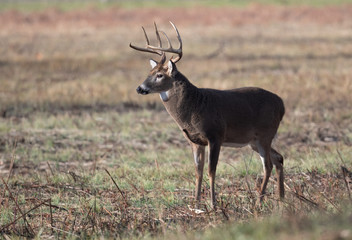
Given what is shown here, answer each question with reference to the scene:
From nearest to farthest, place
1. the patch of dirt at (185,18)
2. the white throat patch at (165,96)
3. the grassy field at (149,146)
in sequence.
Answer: the grassy field at (149,146), the white throat patch at (165,96), the patch of dirt at (185,18)

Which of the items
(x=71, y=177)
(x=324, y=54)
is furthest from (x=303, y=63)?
(x=71, y=177)

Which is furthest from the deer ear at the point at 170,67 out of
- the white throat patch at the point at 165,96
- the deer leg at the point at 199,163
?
the deer leg at the point at 199,163

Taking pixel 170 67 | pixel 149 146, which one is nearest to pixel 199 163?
pixel 170 67

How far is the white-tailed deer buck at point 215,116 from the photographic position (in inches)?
291

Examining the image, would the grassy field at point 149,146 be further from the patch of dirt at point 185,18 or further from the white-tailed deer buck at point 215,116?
the patch of dirt at point 185,18

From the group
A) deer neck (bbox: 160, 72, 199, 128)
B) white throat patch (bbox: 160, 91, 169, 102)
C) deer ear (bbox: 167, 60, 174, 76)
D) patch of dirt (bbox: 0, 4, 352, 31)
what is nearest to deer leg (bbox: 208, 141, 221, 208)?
deer neck (bbox: 160, 72, 199, 128)

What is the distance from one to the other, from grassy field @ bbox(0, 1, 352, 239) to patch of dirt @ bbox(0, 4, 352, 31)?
349 inches

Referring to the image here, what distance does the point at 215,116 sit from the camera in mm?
7441

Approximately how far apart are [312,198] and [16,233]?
311 cm

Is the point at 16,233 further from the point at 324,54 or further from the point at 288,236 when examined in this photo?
the point at 324,54

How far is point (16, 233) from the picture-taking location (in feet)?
20.6

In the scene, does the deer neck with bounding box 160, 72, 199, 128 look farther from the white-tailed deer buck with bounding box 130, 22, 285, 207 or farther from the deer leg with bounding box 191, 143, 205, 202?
the deer leg with bounding box 191, 143, 205, 202

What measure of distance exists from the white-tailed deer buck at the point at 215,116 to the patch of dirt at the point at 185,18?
30895 millimetres

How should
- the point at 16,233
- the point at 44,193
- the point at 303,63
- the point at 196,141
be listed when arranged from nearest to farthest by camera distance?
1. the point at 16,233
2. the point at 196,141
3. the point at 44,193
4. the point at 303,63
